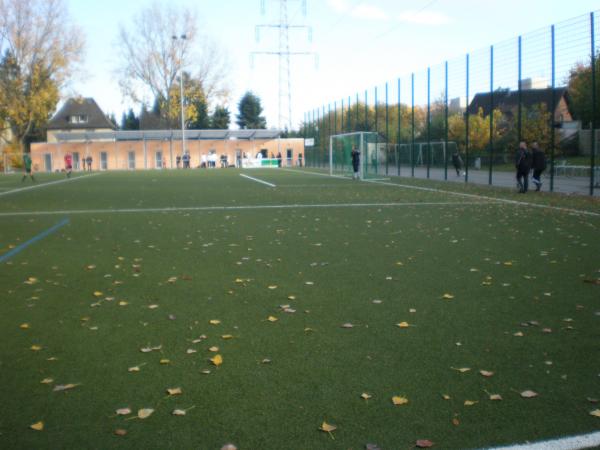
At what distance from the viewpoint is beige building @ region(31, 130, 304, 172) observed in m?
62.1

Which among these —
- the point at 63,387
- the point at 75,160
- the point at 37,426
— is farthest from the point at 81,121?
the point at 37,426

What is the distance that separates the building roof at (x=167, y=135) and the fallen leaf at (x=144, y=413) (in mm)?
60688

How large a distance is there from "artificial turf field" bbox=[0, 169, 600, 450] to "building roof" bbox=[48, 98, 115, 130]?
85.9 m

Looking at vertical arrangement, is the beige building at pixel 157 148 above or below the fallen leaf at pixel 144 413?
above

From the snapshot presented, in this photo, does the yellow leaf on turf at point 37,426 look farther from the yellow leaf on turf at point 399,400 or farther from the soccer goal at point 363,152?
the soccer goal at point 363,152

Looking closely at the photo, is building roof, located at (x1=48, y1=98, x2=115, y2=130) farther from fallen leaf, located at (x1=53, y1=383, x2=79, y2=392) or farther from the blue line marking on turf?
fallen leaf, located at (x1=53, y1=383, x2=79, y2=392)

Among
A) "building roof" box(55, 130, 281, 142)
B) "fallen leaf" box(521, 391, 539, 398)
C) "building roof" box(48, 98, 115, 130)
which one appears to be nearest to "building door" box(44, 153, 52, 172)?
"building roof" box(55, 130, 281, 142)

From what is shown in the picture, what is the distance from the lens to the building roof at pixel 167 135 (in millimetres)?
62625

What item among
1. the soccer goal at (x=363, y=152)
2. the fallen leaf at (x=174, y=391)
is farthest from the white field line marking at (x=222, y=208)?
the soccer goal at (x=363, y=152)

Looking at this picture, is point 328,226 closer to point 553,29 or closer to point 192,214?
point 192,214

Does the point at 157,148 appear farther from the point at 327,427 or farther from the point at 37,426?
the point at 327,427

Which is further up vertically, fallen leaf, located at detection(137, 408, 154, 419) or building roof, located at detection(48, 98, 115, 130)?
building roof, located at detection(48, 98, 115, 130)

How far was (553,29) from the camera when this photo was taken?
20.9m

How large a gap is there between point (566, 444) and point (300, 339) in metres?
2.32
